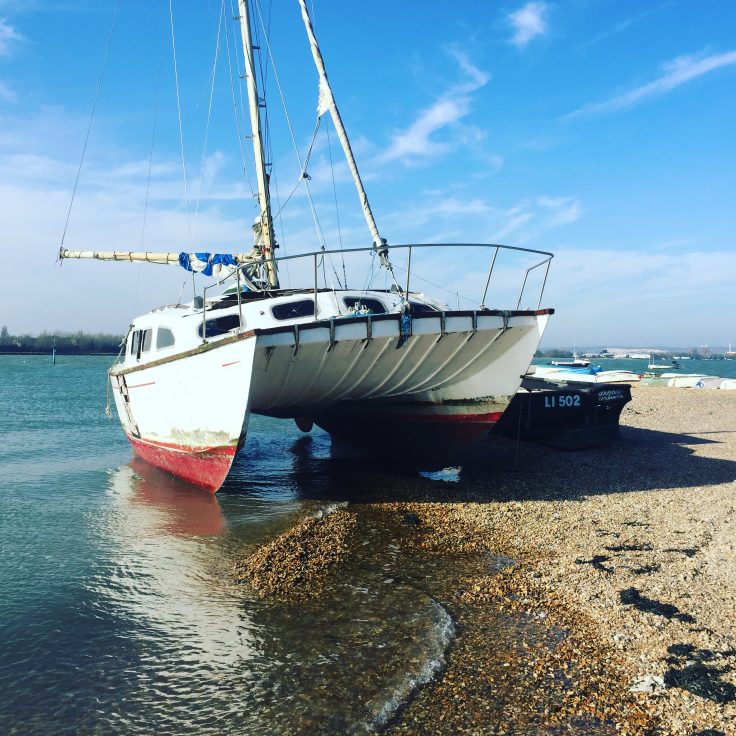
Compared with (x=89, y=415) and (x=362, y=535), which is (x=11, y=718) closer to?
(x=362, y=535)

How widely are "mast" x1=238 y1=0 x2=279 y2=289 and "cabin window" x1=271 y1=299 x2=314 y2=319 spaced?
327cm

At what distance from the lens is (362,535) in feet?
27.0

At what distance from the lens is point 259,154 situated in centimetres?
1380

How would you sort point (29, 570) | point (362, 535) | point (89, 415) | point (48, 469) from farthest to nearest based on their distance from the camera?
1. point (89, 415)
2. point (48, 469)
3. point (362, 535)
4. point (29, 570)

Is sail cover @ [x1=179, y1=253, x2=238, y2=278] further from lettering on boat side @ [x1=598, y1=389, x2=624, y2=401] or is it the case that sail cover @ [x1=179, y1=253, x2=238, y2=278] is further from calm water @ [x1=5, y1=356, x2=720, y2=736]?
lettering on boat side @ [x1=598, y1=389, x2=624, y2=401]

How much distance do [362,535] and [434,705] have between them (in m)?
4.05

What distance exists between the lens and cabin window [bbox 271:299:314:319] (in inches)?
392

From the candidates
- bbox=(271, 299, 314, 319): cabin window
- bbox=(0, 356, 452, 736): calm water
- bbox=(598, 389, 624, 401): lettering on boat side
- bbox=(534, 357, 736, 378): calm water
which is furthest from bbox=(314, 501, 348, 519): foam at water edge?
bbox=(534, 357, 736, 378): calm water

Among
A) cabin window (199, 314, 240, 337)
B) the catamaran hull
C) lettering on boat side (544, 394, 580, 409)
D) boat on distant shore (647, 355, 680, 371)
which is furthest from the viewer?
boat on distant shore (647, 355, 680, 371)

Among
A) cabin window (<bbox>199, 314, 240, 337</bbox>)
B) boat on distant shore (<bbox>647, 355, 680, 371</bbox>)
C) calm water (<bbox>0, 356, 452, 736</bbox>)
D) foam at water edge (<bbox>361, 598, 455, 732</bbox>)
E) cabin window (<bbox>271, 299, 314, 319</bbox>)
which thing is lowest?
calm water (<bbox>0, 356, 452, 736</bbox>)

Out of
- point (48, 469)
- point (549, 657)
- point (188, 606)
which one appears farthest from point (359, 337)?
point (48, 469)

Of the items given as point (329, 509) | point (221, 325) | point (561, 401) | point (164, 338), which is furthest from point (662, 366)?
point (221, 325)

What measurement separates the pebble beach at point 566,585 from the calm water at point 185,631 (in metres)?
0.38

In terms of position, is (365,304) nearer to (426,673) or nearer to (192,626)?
(192,626)
